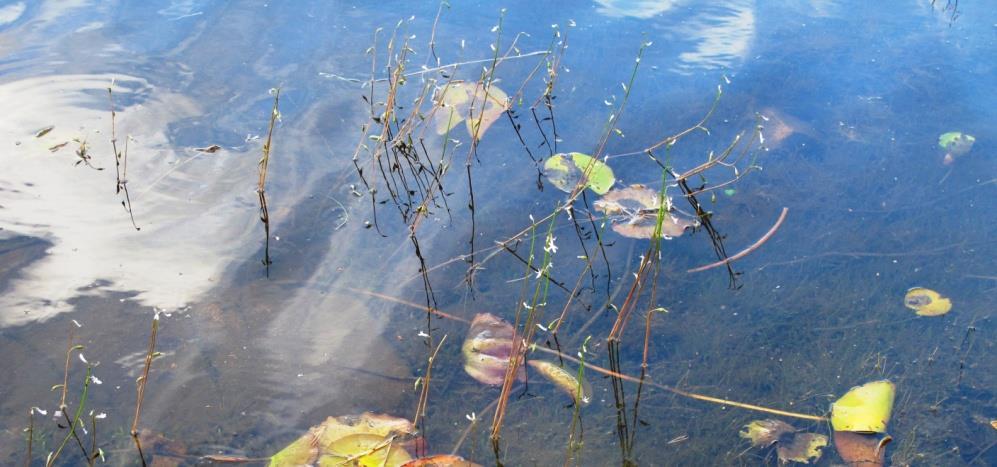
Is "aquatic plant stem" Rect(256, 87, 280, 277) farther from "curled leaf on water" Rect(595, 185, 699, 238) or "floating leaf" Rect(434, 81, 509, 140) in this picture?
"curled leaf on water" Rect(595, 185, 699, 238)

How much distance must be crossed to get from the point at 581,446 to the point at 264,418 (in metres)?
0.64

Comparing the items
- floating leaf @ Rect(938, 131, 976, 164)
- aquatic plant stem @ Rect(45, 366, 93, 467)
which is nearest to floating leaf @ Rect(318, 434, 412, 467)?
aquatic plant stem @ Rect(45, 366, 93, 467)

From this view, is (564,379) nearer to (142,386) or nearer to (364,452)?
(364,452)

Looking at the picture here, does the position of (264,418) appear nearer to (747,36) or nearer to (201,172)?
(201,172)

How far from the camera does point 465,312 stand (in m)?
1.91

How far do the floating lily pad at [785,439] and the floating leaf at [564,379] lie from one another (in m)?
0.33

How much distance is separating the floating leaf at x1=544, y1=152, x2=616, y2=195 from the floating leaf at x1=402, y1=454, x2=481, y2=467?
2.98ft

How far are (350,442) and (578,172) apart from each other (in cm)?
105

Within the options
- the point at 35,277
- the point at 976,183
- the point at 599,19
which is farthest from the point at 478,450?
the point at 599,19

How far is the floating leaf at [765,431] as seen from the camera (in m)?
1.69

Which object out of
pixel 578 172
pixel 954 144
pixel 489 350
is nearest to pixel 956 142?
pixel 954 144

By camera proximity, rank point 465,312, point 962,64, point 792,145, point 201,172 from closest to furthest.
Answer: point 465,312 → point 201,172 → point 792,145 → point 962,64

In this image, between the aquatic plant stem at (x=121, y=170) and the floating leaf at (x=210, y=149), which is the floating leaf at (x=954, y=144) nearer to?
the floating leaf at (x=210, y=149)

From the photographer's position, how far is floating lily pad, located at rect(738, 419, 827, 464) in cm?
167
